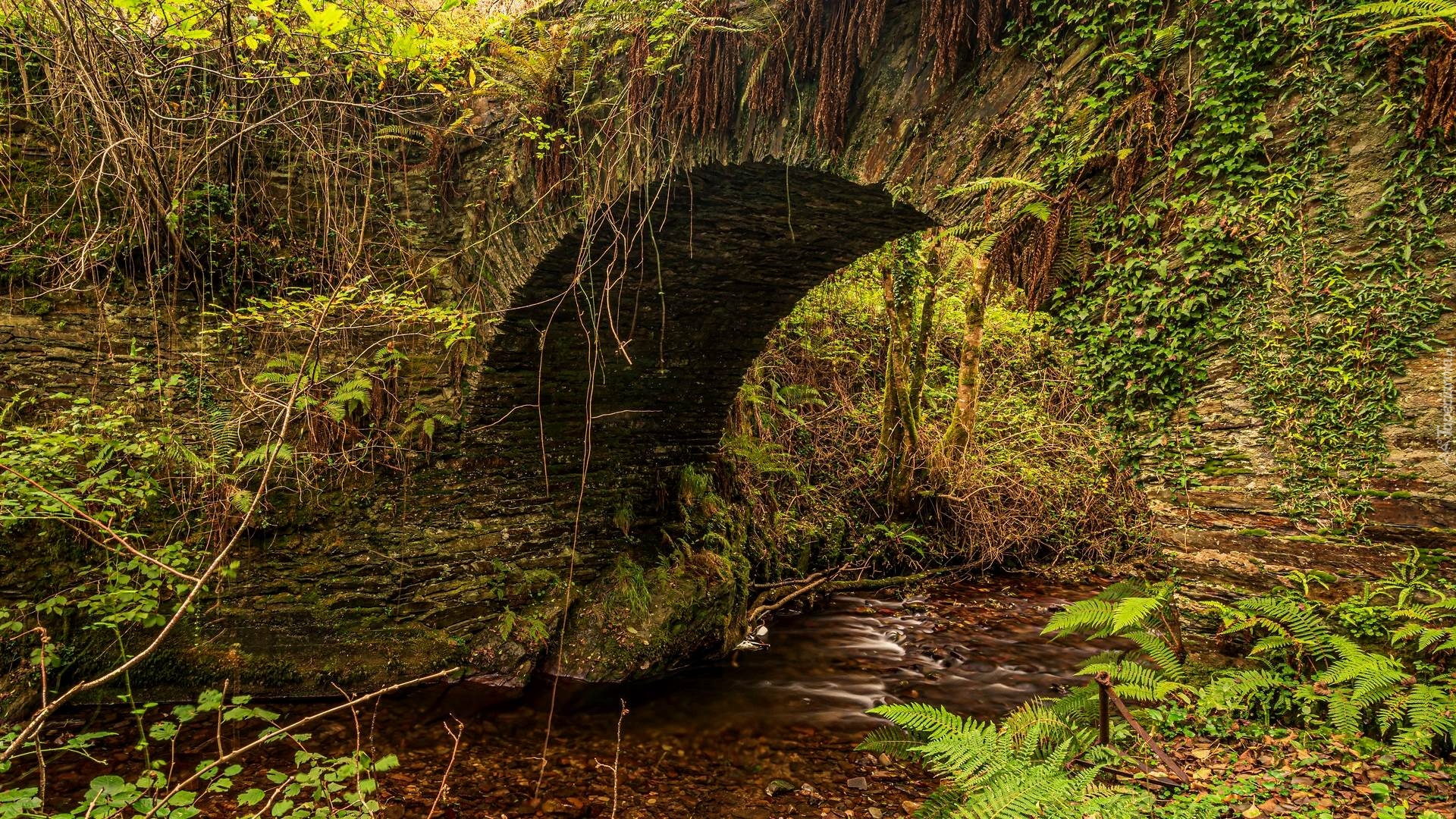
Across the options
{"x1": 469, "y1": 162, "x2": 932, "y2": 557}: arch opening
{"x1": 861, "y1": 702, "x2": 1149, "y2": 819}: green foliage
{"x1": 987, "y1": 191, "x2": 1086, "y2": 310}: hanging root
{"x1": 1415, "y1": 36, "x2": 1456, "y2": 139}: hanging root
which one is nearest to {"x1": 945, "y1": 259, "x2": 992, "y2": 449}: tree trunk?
{"x1": 469, "y1": 162, "x2": 932, "y2": 557}: arch opening

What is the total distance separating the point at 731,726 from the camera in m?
4.86

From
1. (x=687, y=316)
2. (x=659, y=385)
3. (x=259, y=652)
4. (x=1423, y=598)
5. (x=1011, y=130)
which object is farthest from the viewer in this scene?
(x=659, y=385)

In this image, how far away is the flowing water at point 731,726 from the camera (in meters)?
3.93

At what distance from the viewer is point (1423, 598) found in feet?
8.38

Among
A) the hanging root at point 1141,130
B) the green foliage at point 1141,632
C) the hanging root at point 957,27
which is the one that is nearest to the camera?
the green foliage at point 1141,632

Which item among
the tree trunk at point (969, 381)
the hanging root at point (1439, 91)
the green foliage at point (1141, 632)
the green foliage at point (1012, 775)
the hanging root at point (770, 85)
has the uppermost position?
the hanging root at point (770, 85)

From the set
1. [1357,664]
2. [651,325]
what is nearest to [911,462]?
[651,325]

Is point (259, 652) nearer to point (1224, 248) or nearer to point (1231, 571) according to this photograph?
point (1231, 571)

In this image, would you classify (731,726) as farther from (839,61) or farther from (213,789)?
(839,61)

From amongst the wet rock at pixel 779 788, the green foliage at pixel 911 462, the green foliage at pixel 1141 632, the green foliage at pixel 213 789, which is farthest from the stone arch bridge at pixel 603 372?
the green foliage at pixel 1141 632

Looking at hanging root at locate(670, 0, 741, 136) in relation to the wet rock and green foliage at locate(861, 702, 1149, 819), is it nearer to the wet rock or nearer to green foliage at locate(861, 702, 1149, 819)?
green foliage at locate(861, 702, 1149, 819)

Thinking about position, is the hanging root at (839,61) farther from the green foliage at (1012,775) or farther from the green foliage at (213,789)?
the green foliage at (213,789)

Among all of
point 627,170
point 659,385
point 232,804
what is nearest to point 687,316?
point 659,385

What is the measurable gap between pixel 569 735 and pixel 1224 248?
4568 millimetres
